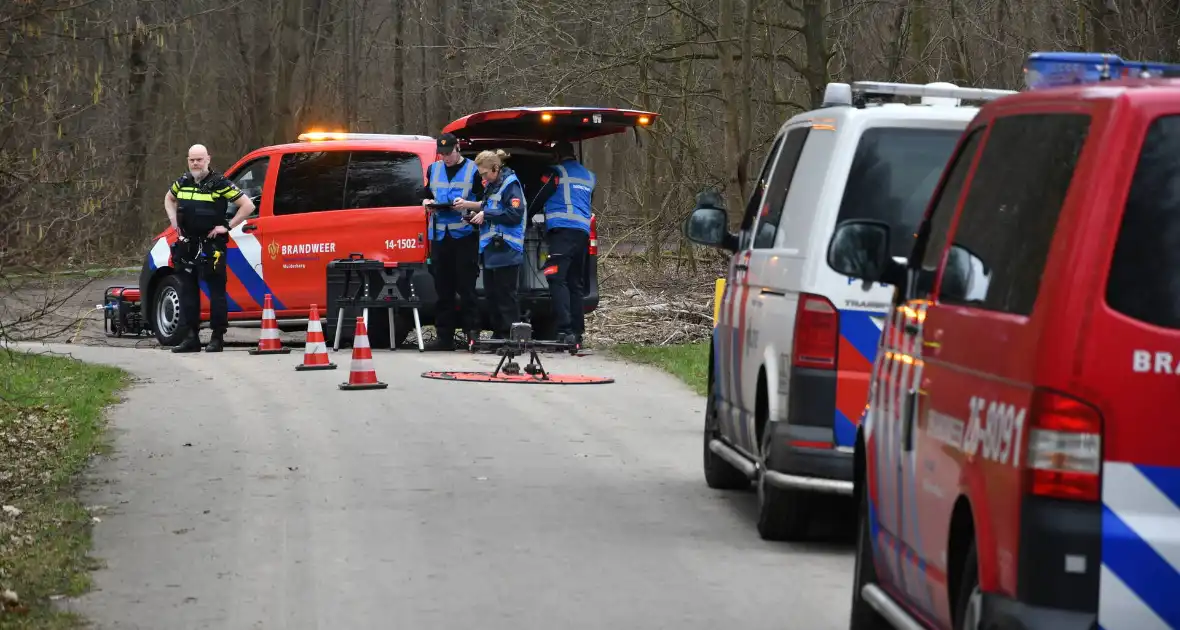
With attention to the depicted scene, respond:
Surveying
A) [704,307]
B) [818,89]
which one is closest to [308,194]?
[704,307]

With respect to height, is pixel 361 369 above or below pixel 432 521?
below

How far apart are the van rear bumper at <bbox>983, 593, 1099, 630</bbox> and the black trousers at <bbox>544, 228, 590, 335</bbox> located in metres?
14.0

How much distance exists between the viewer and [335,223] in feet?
63.5

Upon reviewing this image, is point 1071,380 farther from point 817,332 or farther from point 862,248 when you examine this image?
point 817,332

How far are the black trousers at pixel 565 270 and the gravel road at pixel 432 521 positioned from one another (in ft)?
10.8

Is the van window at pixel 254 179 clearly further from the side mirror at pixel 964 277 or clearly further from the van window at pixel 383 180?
the side mirror at pixel 964 277

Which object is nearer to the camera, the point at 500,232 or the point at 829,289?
the point at 829,289

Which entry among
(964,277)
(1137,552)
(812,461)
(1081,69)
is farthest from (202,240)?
(1137,552)

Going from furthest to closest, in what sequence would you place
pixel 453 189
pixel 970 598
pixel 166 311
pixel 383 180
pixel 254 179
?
pixel 166 311
pixel 254 179
pixel 383 180
pixel 453 189
pixel 970 598

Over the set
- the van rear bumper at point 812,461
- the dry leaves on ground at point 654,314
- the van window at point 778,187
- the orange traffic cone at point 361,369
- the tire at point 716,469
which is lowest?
the dry leaves on ground at point 654,314

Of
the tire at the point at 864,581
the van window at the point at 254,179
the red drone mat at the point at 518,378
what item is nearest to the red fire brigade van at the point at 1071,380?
the tire at the point at 864,581

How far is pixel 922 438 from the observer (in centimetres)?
544

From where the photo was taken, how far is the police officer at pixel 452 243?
60.4 ft

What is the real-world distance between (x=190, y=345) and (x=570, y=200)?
4115 millimetres
